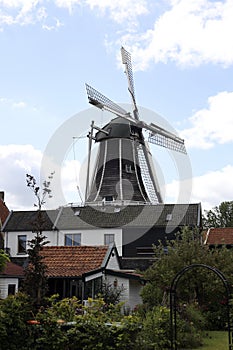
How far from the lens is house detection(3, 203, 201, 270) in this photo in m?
39.7

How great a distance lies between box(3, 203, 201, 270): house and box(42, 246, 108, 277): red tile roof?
1243cm

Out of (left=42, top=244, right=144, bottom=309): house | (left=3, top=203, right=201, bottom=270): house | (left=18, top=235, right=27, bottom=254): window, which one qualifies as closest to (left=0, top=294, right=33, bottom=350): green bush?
(left=42, top=244, right=144, bottom=309): house

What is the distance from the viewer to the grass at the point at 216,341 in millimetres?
15648

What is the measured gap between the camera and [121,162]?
47969mm

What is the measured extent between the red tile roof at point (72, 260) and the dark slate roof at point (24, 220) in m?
14.7

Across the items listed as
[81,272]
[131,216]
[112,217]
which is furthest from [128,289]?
[112,217]

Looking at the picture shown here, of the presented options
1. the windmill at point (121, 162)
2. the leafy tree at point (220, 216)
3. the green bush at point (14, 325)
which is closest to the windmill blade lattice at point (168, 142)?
the windmill at point (121, 162)

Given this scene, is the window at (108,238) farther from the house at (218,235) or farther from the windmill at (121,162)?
the house at (218,235)

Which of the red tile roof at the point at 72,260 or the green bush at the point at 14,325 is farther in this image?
the red tile roof at the point at 72,260

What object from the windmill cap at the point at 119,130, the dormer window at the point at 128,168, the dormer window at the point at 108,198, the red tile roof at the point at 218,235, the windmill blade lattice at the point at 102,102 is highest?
the windmill blade lattice at the point at 102,102

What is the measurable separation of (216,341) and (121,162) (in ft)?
104

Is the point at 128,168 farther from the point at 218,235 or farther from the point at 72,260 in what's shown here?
the point at 72,260

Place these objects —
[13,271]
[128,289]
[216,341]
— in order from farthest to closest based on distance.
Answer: [13,271] → [128,289] → [216,341]

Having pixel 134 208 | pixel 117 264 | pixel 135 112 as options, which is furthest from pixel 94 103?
pixel 117 264
